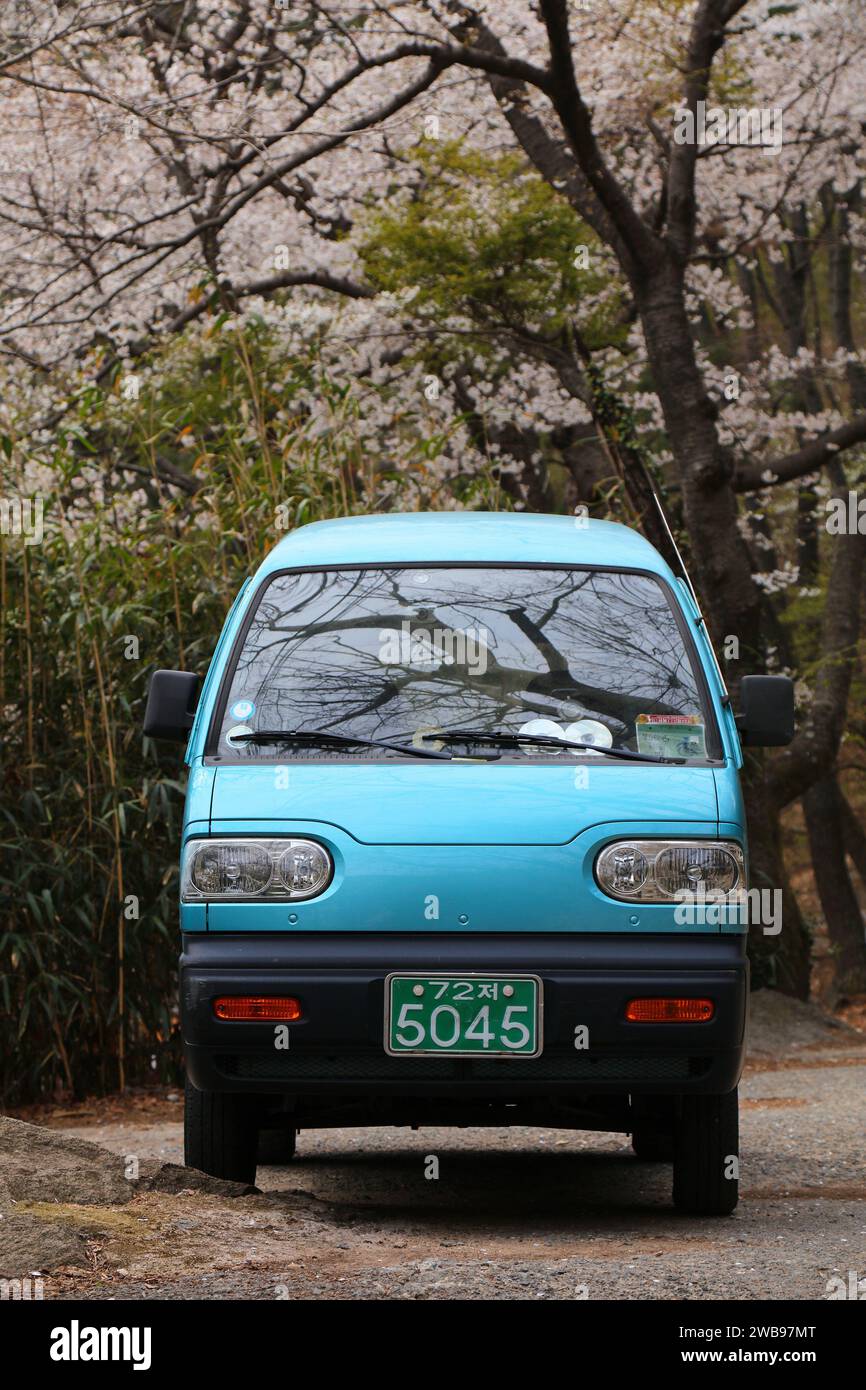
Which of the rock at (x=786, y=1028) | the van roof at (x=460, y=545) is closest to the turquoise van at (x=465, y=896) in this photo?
the van roof at (x=460, y=545)

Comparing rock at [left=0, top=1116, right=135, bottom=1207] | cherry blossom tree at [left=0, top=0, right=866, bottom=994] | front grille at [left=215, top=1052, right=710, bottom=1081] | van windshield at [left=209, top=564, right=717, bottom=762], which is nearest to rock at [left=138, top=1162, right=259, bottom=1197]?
rock at [left=0, top=1116, right=135, bottom=1207]

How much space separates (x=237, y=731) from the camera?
4.94 m

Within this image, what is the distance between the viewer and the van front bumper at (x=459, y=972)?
447 cm

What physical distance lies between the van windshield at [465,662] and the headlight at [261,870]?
0.33 meters

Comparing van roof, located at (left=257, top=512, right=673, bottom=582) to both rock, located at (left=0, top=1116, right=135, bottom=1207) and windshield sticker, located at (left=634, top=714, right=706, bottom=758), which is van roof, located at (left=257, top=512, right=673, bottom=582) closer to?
windshield sticker, located at (left=634, top=714, right=706, bottom=758)

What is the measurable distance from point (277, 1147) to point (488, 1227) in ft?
5.51

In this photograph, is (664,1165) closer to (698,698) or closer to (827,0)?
(698,698)

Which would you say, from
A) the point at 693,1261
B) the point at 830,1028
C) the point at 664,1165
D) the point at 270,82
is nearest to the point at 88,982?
the point at 664,1165

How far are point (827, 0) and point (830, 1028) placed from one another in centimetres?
1196

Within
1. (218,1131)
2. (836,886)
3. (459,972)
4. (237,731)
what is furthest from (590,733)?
(836,886)

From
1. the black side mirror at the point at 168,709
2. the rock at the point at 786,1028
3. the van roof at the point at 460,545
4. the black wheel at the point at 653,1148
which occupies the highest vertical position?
the van roof at the point at 460,545

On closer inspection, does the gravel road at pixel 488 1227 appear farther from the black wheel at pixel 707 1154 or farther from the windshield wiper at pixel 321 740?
the windshield wiper at pixel 321 740

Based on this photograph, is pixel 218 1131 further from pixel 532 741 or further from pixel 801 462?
pixel 801 462
